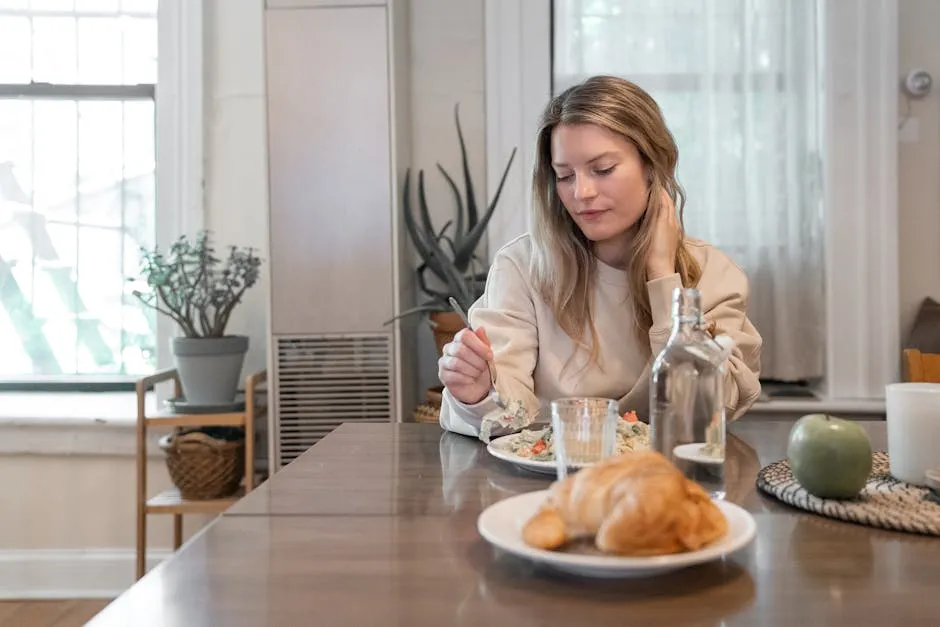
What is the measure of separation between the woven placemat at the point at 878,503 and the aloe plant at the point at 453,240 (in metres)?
1.59

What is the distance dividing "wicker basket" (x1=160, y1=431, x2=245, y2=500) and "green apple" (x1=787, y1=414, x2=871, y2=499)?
6.73ft

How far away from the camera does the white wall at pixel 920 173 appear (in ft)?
9.23

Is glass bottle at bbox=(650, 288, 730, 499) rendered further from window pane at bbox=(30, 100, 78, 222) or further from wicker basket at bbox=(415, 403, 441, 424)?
window pane at bbox=(30, 100, 78, 222)

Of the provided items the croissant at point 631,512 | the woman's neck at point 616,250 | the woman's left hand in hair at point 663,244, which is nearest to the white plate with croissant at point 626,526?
the croissant at point 631,512

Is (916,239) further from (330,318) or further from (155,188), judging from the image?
(155,188)

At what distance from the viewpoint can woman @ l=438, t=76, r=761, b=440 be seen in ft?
5.35

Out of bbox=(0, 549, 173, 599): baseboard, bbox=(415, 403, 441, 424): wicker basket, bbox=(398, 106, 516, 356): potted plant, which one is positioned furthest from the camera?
bbox=(0, 549, 173, 599): baseboard

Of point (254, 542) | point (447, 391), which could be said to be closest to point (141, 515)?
point (447, 391)

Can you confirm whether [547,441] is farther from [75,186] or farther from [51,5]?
[51,5]

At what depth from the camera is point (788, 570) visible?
0.77 metres

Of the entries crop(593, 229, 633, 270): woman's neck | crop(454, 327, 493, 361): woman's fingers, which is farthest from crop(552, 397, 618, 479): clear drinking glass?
crop(593, 229, 633, 270): woman's neck

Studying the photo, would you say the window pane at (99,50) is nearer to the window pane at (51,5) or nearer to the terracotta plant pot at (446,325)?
the window pane at (51,5)

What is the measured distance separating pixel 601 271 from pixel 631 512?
3.73 ft

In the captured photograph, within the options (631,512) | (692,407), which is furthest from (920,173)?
(631,512)
